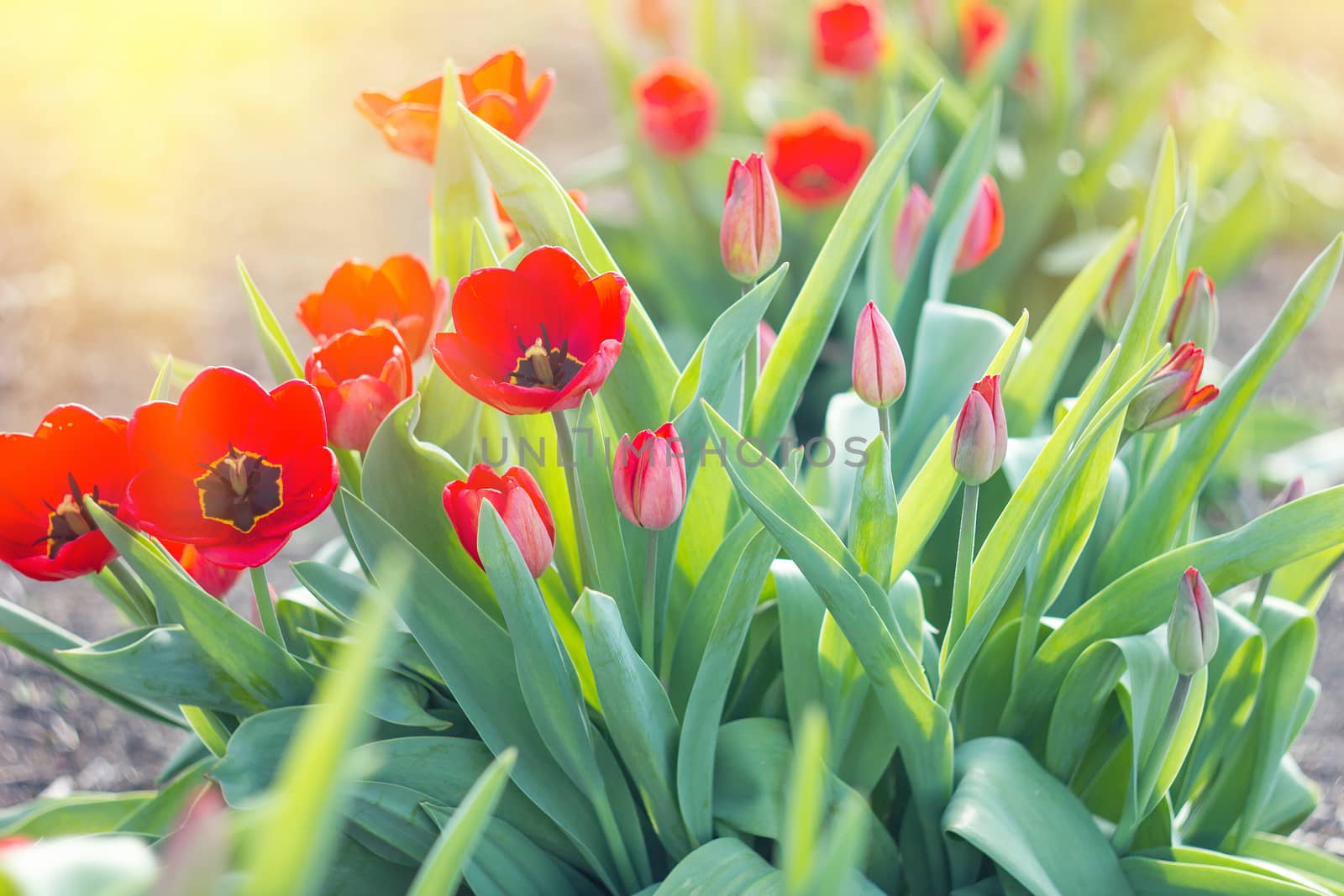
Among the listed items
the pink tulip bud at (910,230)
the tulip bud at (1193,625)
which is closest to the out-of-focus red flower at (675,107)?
the pink tulip bud at (910,230)

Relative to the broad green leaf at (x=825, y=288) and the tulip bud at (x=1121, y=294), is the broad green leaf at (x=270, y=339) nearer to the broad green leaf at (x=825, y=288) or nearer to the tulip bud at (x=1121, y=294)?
the broad green leaf at (x=825, y=288)

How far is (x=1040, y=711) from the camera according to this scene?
1.03m

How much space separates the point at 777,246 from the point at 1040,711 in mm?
468

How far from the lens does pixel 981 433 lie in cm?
78

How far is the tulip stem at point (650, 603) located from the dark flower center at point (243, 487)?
26cm

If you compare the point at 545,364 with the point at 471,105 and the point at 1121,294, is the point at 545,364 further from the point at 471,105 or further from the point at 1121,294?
the point at 1121,294

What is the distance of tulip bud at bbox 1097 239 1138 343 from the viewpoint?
1.07 meters

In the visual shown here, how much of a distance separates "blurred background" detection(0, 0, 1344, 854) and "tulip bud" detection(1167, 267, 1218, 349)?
0.75 metres

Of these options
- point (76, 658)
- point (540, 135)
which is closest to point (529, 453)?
point (76, 658)

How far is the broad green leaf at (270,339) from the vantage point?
101 centimetres

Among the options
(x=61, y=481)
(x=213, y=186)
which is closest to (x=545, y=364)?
(x=61, y=481)

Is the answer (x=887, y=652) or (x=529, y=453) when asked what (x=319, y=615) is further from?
(x=887, y=652)

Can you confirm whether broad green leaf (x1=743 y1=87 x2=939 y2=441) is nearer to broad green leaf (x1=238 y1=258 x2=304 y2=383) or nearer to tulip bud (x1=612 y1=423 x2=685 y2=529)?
tulip bud (x1=612 y1=423 x2=685 y2=529)

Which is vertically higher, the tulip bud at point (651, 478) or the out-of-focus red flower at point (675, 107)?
the out-of-focus red flower at point (675, 107)
